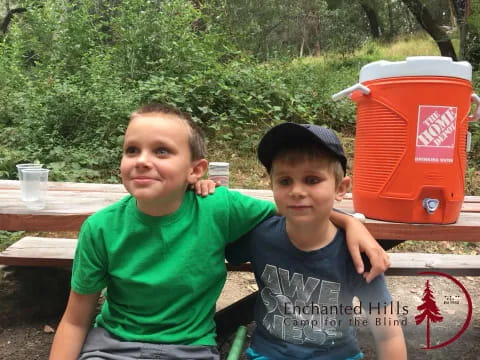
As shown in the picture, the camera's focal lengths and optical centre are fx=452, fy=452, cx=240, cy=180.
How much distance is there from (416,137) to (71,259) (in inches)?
76.6

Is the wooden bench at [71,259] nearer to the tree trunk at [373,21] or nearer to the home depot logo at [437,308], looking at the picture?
the home depot logo at [437,308]

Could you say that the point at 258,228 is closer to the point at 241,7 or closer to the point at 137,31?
the point at 137,31

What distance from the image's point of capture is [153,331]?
157 centimetres

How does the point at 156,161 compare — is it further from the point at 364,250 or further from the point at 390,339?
the point at 390,339

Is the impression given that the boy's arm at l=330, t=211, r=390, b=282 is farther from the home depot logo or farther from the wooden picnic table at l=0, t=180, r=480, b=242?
the home depot logo

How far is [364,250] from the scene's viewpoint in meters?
1.46

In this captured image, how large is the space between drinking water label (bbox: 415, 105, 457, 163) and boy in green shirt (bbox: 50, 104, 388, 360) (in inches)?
13.9

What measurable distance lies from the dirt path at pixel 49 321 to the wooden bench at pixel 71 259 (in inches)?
4.4

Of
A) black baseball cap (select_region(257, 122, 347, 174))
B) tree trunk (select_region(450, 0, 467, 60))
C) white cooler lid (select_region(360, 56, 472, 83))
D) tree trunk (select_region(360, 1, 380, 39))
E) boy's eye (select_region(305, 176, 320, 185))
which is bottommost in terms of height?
boy's eye (select_region(305, 176, 320, 185))

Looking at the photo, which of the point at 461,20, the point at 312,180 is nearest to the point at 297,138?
the point at 312,180

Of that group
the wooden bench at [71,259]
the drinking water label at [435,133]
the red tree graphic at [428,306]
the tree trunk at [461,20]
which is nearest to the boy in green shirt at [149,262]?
the drinking water label at [435,133]

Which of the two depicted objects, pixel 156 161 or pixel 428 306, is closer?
pixel 156 161

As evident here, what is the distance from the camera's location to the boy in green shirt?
152cm

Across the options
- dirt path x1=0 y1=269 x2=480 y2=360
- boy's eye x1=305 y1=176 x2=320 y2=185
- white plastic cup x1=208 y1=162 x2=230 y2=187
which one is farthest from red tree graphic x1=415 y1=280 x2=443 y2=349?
white plastic cup x1=208 y1=162 x2=230 y2=187
